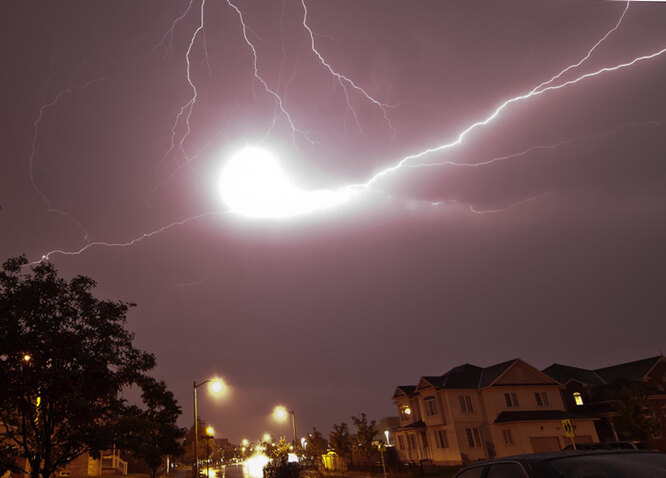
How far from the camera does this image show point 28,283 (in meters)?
12.4

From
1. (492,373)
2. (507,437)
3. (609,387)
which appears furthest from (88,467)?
(609,387)

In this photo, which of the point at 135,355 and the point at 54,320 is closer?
the point at 54,320

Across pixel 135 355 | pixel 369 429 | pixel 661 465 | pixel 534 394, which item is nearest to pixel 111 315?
pixel 135 355

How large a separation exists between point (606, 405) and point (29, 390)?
48769mm

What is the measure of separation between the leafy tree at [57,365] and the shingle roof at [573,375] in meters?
46.5

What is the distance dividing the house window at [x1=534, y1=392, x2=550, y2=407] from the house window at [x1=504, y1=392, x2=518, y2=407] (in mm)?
2129

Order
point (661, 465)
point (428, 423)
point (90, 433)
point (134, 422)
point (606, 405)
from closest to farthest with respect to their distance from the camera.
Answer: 1. point (661, 465)
2. point (90, 433)
3. point (134, 422)
4. point (428, 423)
5. point (606, 405)

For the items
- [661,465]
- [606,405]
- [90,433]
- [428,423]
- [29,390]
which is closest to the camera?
[661,465]

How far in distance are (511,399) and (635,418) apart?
914cm

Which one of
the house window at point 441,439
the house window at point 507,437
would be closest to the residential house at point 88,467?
the house window at point 441,439

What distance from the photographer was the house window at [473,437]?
126 feet

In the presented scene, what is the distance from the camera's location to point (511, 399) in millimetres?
40438

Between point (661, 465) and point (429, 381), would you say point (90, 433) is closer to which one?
point (661, 465)

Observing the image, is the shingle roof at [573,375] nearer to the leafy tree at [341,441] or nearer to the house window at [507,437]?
the house window at [507,437]
